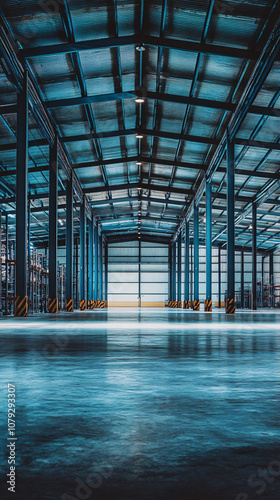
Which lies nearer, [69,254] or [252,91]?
[252,91]

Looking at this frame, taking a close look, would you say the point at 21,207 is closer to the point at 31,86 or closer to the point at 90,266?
the point at 31,86

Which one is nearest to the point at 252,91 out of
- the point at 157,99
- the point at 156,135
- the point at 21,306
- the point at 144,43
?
the point at 144,43

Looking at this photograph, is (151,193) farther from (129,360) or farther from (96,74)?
(129,360)

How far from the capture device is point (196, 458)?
1.67m

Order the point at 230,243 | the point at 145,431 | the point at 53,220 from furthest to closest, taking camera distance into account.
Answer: the point at 53,220 < the point at 230,243 < the point at 145,431

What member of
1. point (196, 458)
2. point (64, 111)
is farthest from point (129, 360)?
point (64, 111)

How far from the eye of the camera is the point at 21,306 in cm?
1603

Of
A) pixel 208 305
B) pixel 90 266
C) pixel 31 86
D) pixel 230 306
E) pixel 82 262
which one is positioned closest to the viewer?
pixel 31 86

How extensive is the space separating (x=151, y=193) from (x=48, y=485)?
34849mm

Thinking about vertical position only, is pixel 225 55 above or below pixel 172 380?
above

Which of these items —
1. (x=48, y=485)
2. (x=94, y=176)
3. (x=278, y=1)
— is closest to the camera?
(x=48, y=485)

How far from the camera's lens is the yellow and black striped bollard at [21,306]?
620 inches

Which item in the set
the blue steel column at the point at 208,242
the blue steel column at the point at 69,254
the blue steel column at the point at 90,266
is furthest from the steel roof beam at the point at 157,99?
the blue steel column at the point at 90,266

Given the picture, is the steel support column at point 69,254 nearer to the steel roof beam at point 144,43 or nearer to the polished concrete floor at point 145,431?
the steel roof beam at point 144,43
